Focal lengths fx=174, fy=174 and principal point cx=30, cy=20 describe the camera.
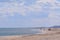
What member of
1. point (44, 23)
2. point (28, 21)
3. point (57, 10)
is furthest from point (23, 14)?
point (57, 10)

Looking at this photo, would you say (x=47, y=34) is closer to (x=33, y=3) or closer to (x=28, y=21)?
(x=28, y=21)

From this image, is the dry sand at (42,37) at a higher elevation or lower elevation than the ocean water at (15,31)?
lower

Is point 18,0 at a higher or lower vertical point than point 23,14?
higher

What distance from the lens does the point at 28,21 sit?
1.73m

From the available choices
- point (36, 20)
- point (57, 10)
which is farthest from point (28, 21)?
point (57, 10)

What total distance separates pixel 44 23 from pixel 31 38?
0.65 feet

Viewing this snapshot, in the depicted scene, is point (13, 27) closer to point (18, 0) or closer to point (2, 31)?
point (2, 31)

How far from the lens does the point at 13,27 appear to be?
1.72 metres

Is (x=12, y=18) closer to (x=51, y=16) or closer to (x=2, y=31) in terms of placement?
(x=2, y=31)

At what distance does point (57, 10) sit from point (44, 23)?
18cm

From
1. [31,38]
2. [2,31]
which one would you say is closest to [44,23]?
[31,38]

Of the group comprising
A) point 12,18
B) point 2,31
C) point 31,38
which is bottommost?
point 31,38

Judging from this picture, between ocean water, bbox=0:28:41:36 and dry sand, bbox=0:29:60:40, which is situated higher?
ocean water, bbox=0:28:41:36

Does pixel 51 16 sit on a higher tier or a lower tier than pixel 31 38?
higher
